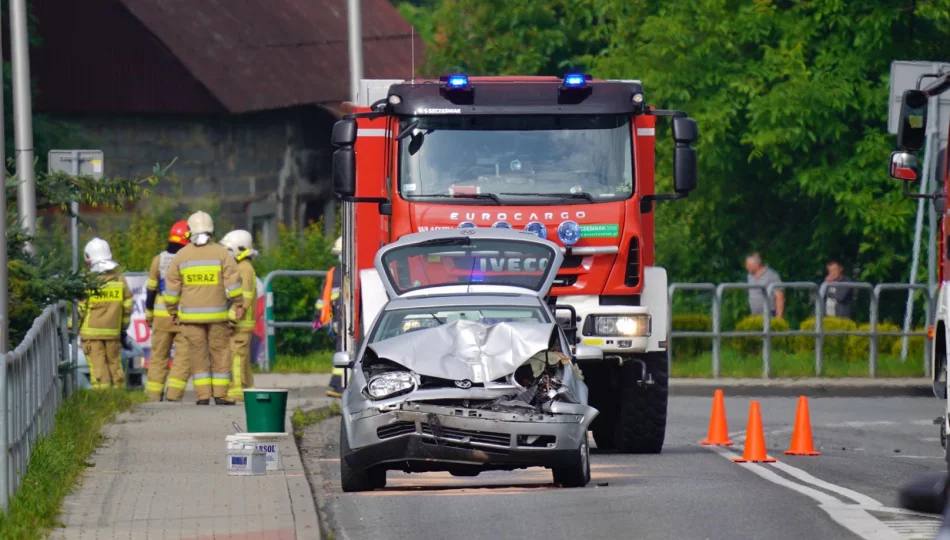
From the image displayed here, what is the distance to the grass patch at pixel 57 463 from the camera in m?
9.49

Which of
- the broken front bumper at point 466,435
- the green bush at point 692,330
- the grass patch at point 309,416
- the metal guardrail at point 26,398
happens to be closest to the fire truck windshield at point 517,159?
the grass patch at point 309,416

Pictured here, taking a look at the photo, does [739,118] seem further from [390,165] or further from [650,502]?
[650,502]

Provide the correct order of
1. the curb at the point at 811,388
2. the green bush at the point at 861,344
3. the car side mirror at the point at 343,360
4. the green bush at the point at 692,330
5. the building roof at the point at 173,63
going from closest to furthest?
the car side mirror at the point at 343,360, the curb at the point at 811,388, the green bush at the point at 861,344, the green bush at the point at 692,330, the building roof at the point at 173,63

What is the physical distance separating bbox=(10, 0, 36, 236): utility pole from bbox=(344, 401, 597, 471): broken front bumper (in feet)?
24.1

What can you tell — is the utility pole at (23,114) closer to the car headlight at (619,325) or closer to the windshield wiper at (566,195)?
the windshield wiper at (566,195)

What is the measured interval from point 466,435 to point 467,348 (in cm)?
58

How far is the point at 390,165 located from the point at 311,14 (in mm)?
21245

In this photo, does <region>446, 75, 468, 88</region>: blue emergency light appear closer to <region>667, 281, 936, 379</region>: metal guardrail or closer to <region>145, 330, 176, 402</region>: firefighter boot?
<region>145, 330, 176, 402</region>: firefighter boot

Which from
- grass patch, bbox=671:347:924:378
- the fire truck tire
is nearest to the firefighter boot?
the fire truck tire

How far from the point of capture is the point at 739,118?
24797 mm

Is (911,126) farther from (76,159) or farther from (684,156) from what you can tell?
(76,159)

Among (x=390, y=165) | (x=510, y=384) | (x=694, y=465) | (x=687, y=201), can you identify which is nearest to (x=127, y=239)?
(x=687, y=201)

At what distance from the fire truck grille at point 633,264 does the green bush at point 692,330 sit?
9.58 meters

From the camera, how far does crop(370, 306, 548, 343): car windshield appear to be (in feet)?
39.0
